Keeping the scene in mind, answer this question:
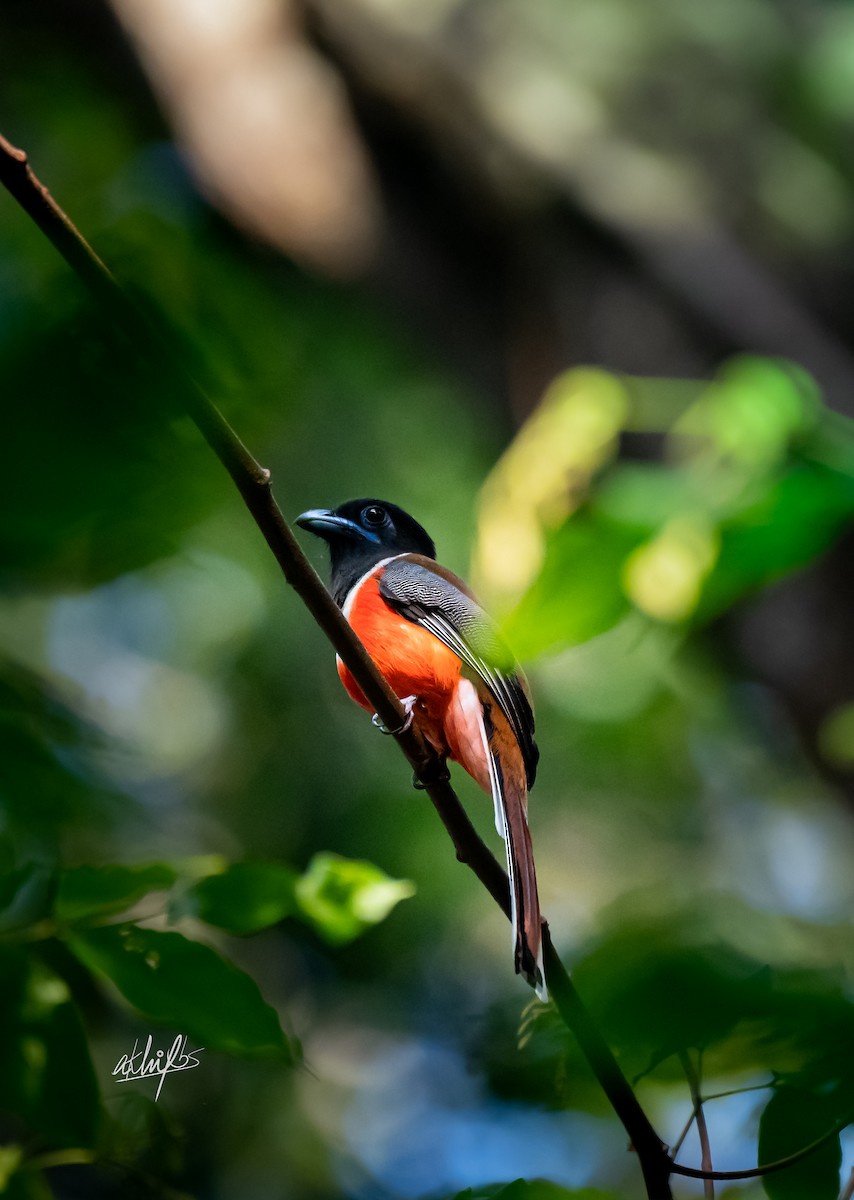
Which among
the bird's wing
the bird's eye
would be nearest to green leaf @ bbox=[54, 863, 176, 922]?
the bird's wing

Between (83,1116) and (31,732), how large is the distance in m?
0.56

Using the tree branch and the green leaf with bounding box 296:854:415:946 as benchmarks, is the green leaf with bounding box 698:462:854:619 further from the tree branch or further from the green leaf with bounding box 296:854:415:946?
the green leaf with bounding box 296:854:415:946

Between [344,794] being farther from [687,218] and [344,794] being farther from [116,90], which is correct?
[116,90]

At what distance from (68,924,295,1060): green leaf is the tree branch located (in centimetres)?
39

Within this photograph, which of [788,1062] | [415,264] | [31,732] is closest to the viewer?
[31,732]

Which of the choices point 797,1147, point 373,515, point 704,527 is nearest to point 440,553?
point 373,515

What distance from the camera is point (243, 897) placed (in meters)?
1.56

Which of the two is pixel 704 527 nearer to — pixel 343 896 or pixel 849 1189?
pixel 343 896

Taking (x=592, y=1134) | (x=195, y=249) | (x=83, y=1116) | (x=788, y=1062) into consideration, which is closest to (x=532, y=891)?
(x=592, y=1134)

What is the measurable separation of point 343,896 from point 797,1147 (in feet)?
2.42

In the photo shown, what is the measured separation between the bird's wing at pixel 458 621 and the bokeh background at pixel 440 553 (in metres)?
0.11

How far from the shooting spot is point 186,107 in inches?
231
